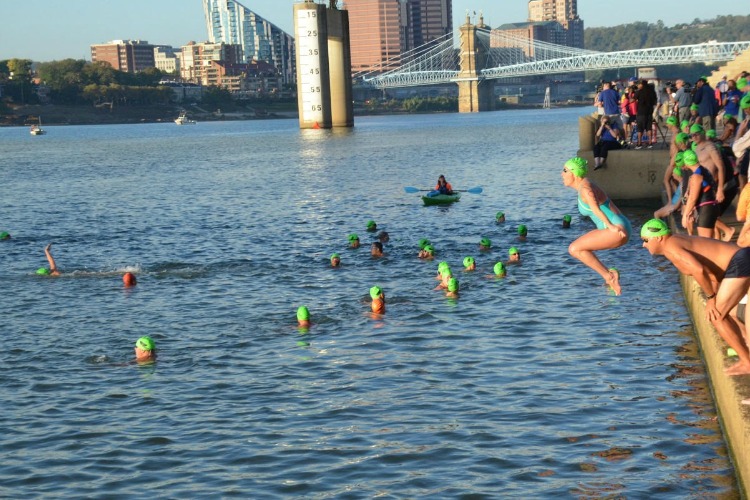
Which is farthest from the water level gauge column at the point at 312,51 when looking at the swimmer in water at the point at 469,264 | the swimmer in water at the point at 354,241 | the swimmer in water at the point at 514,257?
the swimmer in water at the point at 469,264

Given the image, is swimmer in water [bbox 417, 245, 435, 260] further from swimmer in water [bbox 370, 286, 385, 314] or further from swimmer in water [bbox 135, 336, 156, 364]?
swimmer in water [bbox 135, 336, 156, 364]

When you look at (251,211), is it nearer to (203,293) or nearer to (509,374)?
(203,293)

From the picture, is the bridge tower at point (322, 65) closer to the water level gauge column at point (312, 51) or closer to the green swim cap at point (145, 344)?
the water level gauge column at point (312, 51)

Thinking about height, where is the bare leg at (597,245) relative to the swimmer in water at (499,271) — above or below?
above

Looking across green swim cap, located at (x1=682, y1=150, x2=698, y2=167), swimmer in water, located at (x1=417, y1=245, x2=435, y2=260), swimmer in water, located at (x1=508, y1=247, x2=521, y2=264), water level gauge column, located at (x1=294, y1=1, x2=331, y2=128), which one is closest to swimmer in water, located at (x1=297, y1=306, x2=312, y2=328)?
green swim cap, located at (x1=682, y1=150, x2=698, y2=167)

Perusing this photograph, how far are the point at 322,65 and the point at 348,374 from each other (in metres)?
112

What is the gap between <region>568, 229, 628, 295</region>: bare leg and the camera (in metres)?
12.1

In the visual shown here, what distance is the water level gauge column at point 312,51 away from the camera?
124 meters

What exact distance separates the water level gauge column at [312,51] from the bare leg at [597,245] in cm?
11406

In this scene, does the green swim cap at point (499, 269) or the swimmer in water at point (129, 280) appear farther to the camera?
the swimmer in water at point (129, 280)

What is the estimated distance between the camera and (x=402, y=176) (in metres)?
57.6

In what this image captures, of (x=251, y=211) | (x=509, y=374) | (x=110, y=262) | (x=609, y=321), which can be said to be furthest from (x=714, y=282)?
(x=251, y=211)

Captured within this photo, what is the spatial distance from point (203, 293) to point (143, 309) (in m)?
1.89

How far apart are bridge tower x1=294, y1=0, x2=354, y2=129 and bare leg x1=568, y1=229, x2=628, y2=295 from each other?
114 meters
